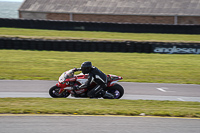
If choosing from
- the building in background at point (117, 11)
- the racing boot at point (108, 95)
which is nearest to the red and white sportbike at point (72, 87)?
the racing boot at point (108, 95)

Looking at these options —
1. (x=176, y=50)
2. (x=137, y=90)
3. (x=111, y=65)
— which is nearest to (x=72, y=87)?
(x=137, y=90)

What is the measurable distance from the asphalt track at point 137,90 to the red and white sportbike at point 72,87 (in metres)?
0.64

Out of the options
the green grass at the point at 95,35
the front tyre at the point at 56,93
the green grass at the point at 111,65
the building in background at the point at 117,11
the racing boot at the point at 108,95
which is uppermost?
the building in background at the point at 117,11

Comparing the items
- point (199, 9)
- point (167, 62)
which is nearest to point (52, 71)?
point (167, 62)

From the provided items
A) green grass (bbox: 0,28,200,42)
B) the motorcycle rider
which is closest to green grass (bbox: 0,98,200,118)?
the motorcycle rider

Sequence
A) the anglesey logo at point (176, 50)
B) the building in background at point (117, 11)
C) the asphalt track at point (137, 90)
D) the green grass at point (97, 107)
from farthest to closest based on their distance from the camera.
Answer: the building in background at point (117, 11) < the anglesey logo at point (176, 50) < the asphalt track at point (137, 90) < the green grass at point (97, 107)

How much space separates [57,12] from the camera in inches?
1623

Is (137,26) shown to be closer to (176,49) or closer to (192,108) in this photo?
(176,49)

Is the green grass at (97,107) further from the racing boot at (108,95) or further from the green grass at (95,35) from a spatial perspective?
the green grass at (95,35)

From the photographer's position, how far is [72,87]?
33.4ft

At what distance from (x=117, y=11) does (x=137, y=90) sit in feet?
97.4

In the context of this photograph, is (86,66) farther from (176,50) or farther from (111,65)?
(176,50)

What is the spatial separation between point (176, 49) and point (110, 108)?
14.4 metres

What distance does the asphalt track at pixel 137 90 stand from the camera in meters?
11.2
